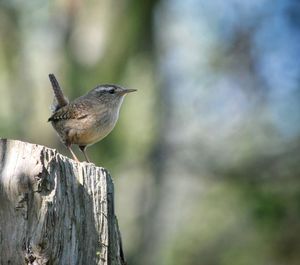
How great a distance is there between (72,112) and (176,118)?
6701 mm

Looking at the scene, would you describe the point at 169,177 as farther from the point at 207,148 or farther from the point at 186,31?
the point at 186,31

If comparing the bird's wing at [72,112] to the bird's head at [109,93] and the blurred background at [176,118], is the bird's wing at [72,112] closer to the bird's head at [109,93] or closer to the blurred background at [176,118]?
the bird's head at [109,93]

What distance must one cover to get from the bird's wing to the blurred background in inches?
188

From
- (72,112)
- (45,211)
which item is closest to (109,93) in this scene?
(72,112)

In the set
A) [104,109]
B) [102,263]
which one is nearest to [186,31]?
[104,109]

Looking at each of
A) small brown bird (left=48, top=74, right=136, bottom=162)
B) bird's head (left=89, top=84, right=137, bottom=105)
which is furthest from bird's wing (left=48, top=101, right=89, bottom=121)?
bird's head (left=89, top=84, right=137, bottom=105)

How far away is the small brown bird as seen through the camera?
266 inches

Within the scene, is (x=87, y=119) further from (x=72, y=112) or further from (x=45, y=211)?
(x=45, y=211)

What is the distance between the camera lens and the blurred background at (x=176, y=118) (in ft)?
39.7

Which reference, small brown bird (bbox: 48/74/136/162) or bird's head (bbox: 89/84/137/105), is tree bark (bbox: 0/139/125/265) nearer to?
small brown bird (bbox: 48/74/136/162)

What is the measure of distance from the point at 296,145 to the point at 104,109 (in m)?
5.72

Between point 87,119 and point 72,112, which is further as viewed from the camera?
point 72,112

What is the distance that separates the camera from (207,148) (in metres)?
12.7

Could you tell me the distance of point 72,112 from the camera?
22.7 feet
